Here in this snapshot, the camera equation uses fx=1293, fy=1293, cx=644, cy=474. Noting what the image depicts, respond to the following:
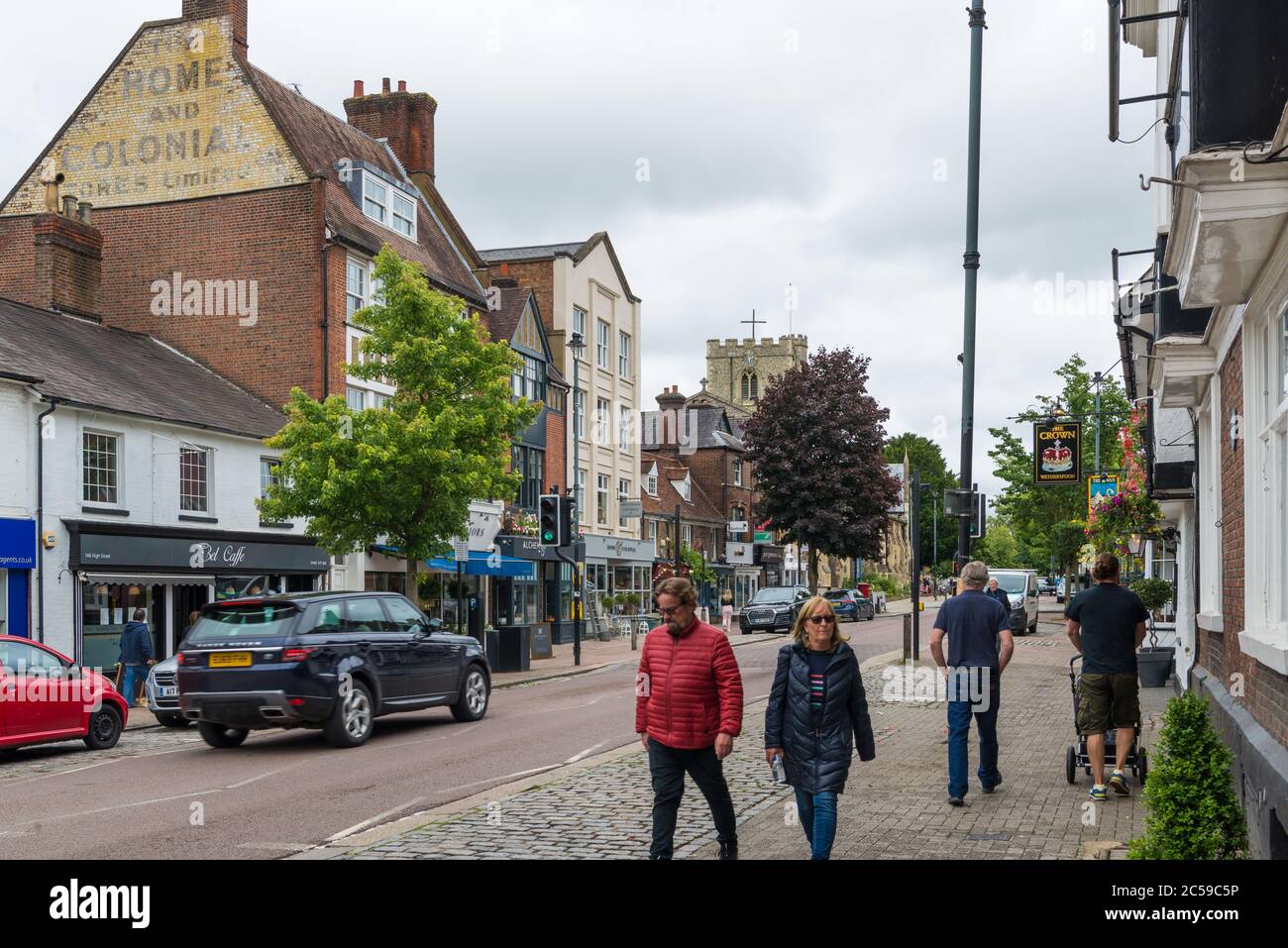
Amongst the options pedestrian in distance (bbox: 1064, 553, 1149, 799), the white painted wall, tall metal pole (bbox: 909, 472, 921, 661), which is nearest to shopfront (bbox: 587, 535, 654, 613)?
tall metal pole (bbox: 909, 472, 921, 661)

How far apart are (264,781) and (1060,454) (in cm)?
1772

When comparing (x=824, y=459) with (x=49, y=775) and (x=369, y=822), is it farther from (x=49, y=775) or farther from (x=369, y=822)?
(x=369, y=822)

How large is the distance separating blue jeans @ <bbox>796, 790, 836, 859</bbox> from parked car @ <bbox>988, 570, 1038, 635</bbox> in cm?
3072

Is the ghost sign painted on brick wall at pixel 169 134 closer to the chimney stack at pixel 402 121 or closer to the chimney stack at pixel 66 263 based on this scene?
the chimney stack at pixel 66 263

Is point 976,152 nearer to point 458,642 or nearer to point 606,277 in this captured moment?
point 458,642

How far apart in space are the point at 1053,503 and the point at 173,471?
134 feet

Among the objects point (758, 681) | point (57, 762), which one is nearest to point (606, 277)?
point (758, 681)

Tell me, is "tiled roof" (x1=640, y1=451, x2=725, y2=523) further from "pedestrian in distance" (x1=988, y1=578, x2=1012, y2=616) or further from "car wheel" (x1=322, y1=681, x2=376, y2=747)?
"pedestrian in distance" (x1=988, y1=578, x2=1012, y2=616)

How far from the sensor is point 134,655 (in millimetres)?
20203

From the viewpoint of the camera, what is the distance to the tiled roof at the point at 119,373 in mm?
22438

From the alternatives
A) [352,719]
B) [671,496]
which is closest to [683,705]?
[352,719]

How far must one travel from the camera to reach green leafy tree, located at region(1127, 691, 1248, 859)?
253 inches

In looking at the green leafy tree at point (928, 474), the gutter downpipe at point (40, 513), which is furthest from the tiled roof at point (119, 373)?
the green leafy tree at point (928, 474)

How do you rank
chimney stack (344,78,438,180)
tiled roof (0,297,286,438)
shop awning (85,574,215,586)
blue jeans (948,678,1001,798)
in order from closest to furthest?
blue jeans (948,678,1001,798)
tiled roof (0,297,286,438)
shop awning (85,574,215,586)
chimney stack (344,78,438,180)
